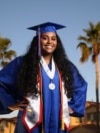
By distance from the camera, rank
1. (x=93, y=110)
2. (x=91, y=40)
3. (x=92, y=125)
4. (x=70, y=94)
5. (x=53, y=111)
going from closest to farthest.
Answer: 1. (x=53, y=111)
2. (x=70, y=94)
3. (x=91, y=40)
4. (x=92, y=125)
5. (x=93, y=110)

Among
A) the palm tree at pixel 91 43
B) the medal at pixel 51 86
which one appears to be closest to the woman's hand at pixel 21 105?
the medal at pixel 51 86

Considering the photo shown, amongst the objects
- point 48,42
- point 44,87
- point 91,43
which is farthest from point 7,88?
point 91,43

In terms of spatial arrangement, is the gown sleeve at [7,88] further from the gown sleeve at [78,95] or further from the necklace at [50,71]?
the gown sleeve at [78,95]

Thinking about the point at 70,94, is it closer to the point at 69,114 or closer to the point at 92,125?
the point at 69,114

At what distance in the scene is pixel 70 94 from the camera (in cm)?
515

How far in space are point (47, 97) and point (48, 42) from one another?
2.26 ft

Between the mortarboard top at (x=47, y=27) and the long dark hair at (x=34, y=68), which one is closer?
the long dark hair at (x=34, y=68)

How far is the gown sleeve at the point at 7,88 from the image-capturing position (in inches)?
197

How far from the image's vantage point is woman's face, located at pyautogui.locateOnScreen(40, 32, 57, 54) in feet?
16.9

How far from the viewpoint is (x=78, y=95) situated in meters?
5.29

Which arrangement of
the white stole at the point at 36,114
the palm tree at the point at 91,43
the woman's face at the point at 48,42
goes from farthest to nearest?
the palm tree at the point at 91,43, the woman's face at the point at 48,42, the white stole at the point at 36,114

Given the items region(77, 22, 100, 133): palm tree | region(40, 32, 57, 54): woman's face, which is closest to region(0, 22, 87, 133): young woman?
region(40, 32, 57, 54): woman's face

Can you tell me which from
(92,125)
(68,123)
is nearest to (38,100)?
(68,123)

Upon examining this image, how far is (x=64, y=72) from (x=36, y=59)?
0.37 meters
